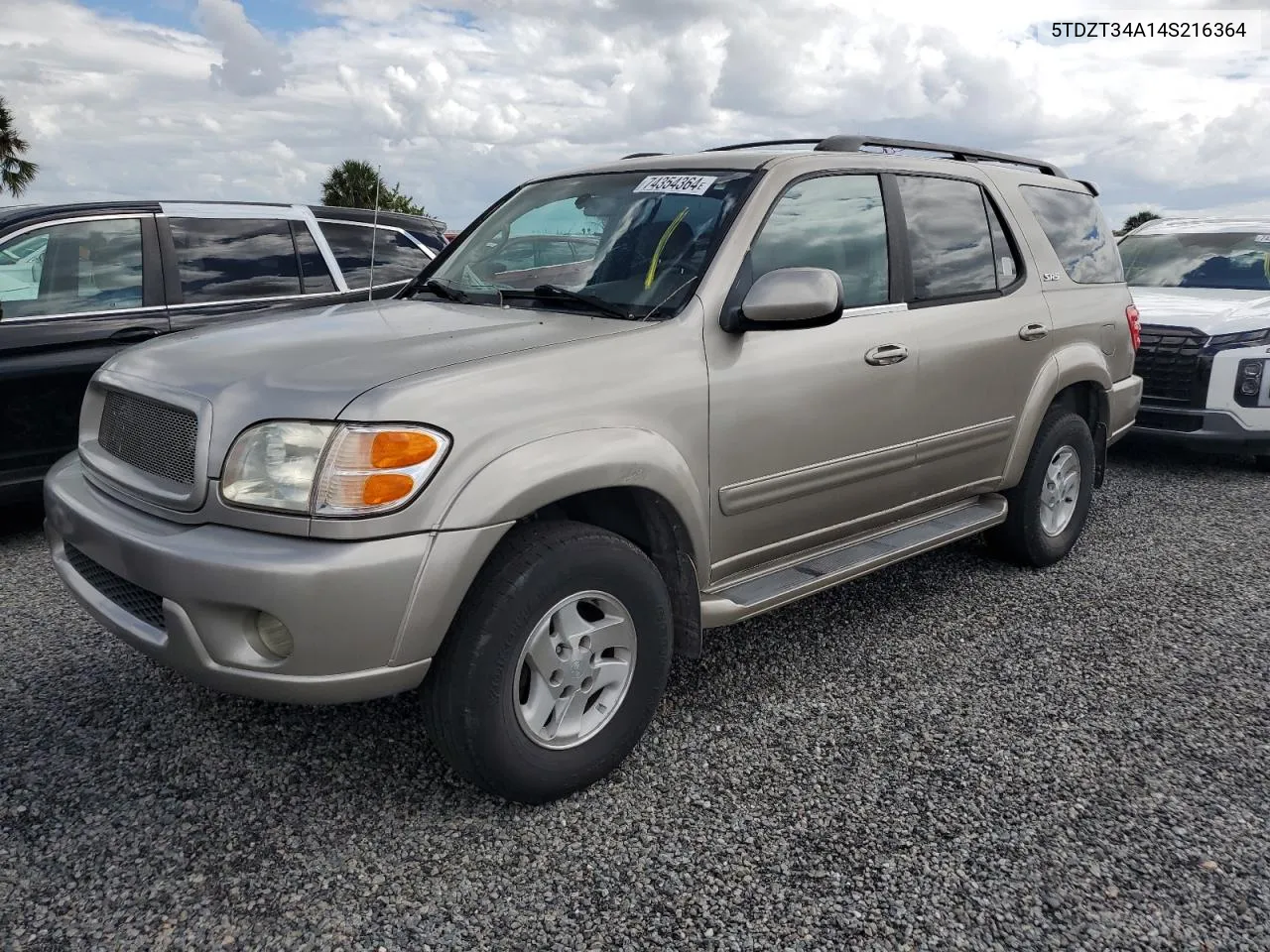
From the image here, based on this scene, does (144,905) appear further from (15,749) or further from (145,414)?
(145,414)

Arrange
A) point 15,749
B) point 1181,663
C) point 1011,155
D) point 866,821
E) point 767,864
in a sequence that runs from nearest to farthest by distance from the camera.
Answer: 1. point 767,864
2. point 866,821
3. point 15,749
4. point 1181,663
5. point 1011,155

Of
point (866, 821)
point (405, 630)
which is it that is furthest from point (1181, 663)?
point (405, 630)

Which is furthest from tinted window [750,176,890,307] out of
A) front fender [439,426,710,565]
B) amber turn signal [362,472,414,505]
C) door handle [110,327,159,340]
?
door handle [110,327,159,340]

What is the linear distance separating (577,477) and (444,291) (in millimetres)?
1408

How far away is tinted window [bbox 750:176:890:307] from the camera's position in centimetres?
334

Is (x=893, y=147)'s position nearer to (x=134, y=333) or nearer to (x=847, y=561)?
(x=847, y=561)

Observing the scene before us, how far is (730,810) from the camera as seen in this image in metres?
2.79

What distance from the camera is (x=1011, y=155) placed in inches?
193

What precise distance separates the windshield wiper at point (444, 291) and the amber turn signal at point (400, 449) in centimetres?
126

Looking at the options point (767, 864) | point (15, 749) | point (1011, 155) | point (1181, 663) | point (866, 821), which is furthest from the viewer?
point (1011, 155)

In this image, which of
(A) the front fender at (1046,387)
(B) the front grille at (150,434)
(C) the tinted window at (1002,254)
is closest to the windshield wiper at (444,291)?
(B) the front grille at (150,434)

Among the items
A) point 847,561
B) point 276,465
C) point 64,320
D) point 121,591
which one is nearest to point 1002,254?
point 847,561

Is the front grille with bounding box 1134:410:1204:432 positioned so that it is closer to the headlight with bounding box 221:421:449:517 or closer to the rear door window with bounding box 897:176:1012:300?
the rear door window with bounding box 897:176:1012:300

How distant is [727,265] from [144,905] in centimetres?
230
